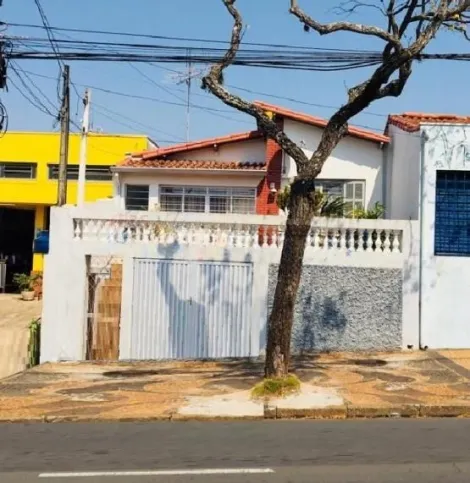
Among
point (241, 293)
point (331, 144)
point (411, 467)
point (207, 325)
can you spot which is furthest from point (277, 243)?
point (411, 467)

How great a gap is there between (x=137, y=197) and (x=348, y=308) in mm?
8608

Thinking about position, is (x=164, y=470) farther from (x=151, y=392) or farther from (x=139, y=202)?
(x=139, y=202)

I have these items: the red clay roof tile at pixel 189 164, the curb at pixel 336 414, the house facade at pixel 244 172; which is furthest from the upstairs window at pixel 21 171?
the curb at pixel 336 414

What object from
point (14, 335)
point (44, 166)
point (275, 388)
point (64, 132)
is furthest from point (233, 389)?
point (44, 166)

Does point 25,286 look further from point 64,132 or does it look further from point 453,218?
point 453,218

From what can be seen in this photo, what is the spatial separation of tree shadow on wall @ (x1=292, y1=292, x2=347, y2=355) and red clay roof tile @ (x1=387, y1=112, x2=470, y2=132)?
3.71 meters

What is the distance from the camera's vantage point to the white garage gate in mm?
11758

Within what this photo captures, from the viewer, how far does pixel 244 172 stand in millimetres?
17453

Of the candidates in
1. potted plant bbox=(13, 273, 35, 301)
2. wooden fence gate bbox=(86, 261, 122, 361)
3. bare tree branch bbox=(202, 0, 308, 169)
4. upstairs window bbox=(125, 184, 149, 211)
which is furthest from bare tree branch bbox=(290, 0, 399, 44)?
potted plant bbox=(13, 273, 35, 301)

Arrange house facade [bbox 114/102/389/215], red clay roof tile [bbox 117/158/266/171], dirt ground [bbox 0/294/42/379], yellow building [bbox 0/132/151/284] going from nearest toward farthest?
1. dirt ground [bbox 0/294/42/379]
2. house facade [bbox 114/102/389/215]
3. red clay roof tile [bbox 117/158/266/171]
4. yellow building [bbox 0/132/151/284]

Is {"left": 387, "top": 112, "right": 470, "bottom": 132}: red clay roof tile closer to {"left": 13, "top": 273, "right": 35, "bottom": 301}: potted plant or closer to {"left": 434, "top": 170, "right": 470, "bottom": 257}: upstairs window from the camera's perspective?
{"left": 434, "top": 170, "right": 470, "bottom": 257}: upstairs window

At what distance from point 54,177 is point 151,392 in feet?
61.2

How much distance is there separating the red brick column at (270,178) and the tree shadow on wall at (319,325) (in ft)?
19.0

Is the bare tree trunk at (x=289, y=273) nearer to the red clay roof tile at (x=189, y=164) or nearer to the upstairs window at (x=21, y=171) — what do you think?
the red clay roof tile at (x=189, y=164)
